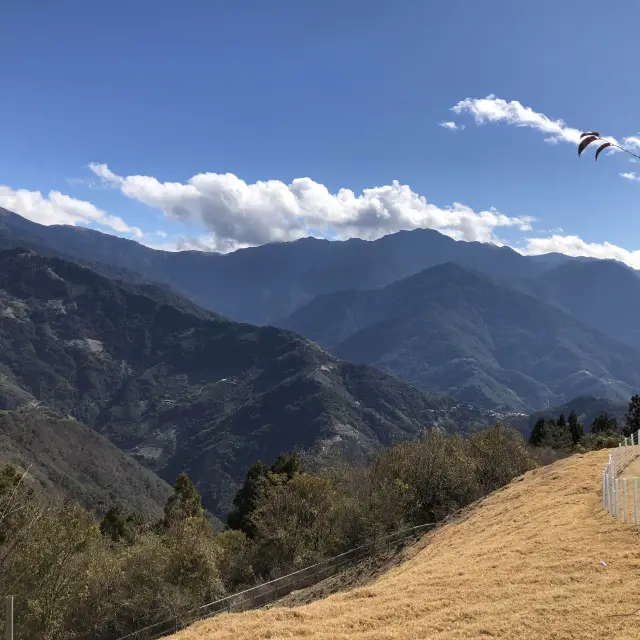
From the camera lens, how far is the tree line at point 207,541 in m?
33.9

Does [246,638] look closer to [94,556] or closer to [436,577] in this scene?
[436,577]

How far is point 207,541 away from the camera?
41.3 meters

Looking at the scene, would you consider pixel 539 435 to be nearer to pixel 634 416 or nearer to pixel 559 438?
pixel 559 438

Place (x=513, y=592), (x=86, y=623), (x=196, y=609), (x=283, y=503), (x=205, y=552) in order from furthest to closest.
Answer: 1. (x=283, y=503)
2. (x=205, y=552)
3. (x=86, y=623)
4. (x=196, y=609)
5. (x=513, y=592)

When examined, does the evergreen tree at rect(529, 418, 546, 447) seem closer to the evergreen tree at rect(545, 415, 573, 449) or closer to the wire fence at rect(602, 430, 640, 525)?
the evergreen tree at rect(545, 415, 573, 449)

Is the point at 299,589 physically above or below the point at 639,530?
below

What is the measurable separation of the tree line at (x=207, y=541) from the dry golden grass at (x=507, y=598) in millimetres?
15520

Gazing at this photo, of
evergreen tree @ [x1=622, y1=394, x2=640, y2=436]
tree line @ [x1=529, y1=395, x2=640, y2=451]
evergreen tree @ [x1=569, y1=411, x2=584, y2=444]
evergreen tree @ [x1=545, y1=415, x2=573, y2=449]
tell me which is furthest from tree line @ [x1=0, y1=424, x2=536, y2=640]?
evergreen tree @ [x1=569, y1=411, x2=584, y2=444]

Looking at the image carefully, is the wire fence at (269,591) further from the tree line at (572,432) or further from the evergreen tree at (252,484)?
the tree line at (572,432)

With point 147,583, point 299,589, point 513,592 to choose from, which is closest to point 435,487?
point 299,589

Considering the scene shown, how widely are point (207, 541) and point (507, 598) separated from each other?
3023 cm

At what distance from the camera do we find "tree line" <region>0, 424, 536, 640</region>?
33.9 m

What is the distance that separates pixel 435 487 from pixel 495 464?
1124cm

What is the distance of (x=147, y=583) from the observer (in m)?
37.0
